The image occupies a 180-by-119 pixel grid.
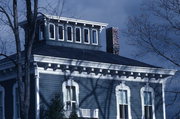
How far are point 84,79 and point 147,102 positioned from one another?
5637 millimetres

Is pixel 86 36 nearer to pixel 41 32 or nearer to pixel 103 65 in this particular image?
pixel 41 32

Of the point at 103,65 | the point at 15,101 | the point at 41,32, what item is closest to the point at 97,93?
the point at 103,65

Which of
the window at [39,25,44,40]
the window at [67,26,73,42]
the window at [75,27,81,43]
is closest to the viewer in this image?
the window at [39,25,44,40]

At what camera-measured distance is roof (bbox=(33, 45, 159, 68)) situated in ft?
118

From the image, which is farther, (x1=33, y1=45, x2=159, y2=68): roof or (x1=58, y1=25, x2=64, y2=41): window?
(x1=58, y1=25, x2=64, y2=41): window

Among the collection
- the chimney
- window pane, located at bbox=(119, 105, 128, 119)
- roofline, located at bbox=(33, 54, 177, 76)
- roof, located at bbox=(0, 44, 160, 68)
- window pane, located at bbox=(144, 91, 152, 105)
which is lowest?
window pane, located at bbox=(119, 105, 128, 119)

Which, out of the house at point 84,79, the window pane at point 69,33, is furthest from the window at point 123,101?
the window pane at point 69,33

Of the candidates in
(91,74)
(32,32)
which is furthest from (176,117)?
(32,32)

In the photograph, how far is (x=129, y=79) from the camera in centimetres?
3816

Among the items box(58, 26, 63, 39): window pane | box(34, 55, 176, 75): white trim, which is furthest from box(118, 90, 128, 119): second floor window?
box(58, 26, 63, 39): window pane

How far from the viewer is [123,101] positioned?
37781 mm

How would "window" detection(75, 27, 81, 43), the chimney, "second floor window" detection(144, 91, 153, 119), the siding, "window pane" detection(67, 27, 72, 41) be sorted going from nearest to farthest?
the siding, "second floor window" detection(144, 91, 153, 119), "window pane" detection(67, 27, 72, 41), "window" detection(75, 27, 81, 43), the chimney

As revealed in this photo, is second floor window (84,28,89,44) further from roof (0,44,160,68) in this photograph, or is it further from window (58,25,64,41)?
window (58,25,64,41)

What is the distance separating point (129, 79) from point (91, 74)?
10.5 ft
